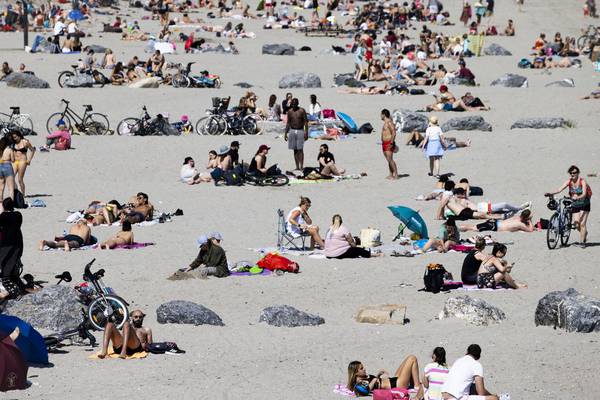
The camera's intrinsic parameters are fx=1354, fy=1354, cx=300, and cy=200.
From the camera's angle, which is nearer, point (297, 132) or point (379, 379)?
point (379, 379)

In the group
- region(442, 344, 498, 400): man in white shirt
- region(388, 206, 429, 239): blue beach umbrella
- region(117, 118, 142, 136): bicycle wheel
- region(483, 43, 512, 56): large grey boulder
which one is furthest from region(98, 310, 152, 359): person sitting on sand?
region(483, 43, 512, 56): large grey boulder

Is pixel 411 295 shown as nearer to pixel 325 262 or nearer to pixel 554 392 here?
pixel 325 262

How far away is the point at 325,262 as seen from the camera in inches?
757

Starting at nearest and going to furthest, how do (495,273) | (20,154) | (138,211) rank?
(495,273) → (138,211) → (20,154)

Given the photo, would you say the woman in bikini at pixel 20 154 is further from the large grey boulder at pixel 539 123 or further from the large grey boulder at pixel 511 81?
the large grey boulder at pixel 511 81

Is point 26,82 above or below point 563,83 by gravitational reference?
below

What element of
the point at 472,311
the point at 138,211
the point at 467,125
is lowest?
the point at 138,211

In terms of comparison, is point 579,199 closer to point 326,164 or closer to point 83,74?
point 326,164

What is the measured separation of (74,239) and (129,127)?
10.2 m

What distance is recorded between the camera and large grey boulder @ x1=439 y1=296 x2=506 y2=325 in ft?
52.3

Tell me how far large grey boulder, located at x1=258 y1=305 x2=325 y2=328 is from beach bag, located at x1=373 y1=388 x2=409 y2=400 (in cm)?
312

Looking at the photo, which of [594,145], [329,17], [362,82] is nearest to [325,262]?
[594,145]

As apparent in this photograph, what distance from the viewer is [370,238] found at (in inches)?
792

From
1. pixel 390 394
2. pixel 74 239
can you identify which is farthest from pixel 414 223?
pixel 390 394
